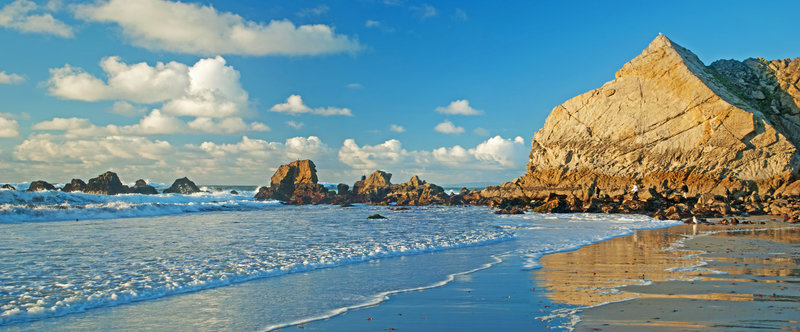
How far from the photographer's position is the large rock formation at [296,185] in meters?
63.3

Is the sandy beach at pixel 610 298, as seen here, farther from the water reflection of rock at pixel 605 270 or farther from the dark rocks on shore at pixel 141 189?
the dark rocks on shore at pixel 141 189

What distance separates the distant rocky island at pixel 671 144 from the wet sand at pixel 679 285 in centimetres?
1787

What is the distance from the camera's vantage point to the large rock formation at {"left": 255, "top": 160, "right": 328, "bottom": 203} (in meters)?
63.3

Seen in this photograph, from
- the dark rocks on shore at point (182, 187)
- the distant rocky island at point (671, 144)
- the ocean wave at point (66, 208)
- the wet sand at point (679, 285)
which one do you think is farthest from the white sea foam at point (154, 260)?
the dark rocks on shore at point (182, 187)

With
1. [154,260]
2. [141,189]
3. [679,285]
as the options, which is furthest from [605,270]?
[141,189]

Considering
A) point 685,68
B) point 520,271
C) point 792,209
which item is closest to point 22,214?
point 520,271

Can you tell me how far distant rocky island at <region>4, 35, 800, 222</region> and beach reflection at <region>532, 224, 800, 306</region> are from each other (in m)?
17.1

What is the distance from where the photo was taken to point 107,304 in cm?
693

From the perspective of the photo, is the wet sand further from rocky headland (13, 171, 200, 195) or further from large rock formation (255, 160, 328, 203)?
rocky headland (13, 171, 200, 195)

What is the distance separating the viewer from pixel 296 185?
6919cm

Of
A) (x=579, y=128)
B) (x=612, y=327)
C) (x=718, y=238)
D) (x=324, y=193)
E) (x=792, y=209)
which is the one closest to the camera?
(x=612, y=327)

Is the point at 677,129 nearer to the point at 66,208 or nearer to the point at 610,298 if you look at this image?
the point at 610,298

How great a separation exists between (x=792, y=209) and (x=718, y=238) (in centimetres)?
1608

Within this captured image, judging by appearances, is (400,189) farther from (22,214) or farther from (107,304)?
(107,304)
